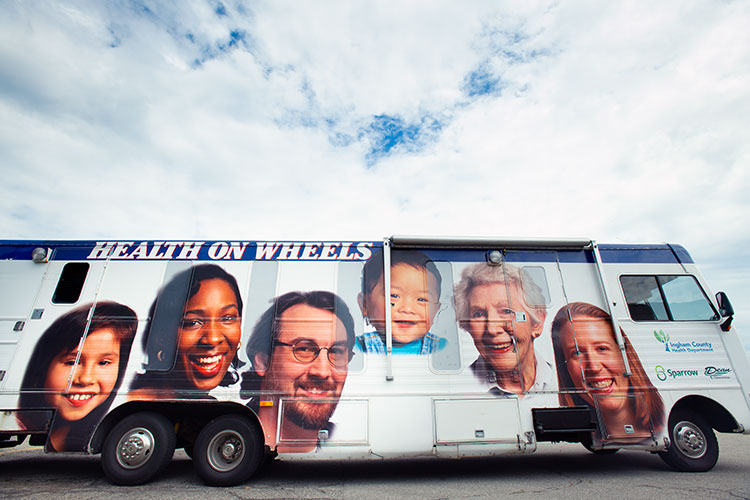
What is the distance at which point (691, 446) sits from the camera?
223 inches

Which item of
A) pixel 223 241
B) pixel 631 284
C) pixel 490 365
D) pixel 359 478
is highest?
pixel 223 241

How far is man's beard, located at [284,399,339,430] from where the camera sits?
17.0 ft

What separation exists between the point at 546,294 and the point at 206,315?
5204 mm

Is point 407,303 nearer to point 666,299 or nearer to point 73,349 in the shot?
point 666,299

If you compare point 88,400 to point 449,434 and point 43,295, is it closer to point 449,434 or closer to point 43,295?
point 43,295

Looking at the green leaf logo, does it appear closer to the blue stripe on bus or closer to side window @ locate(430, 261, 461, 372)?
the blue stripe on bus

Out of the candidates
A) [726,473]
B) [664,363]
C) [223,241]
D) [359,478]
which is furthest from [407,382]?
[726,473]

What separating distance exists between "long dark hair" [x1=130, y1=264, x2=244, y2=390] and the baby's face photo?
2.03 m

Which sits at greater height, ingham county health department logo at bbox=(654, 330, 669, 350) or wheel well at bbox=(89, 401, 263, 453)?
ingham county health department logo at bbox=(654, 330, 669, 350)

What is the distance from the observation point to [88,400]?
5.19 metres

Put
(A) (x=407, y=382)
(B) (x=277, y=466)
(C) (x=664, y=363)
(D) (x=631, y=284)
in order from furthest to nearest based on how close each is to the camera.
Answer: (B) (x=277, y=466) < (D) (x=631, y=284) < (C) (x=664, y=363) < (A) (x=407, y=382)

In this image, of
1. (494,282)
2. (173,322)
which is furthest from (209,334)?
(494,282)

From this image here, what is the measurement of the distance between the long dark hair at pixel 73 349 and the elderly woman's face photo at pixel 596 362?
6.45 m

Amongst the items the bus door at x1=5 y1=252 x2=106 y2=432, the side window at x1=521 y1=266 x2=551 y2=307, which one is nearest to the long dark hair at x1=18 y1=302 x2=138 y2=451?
the bus door at x1=5 y1=252 x2=106 y2=432
